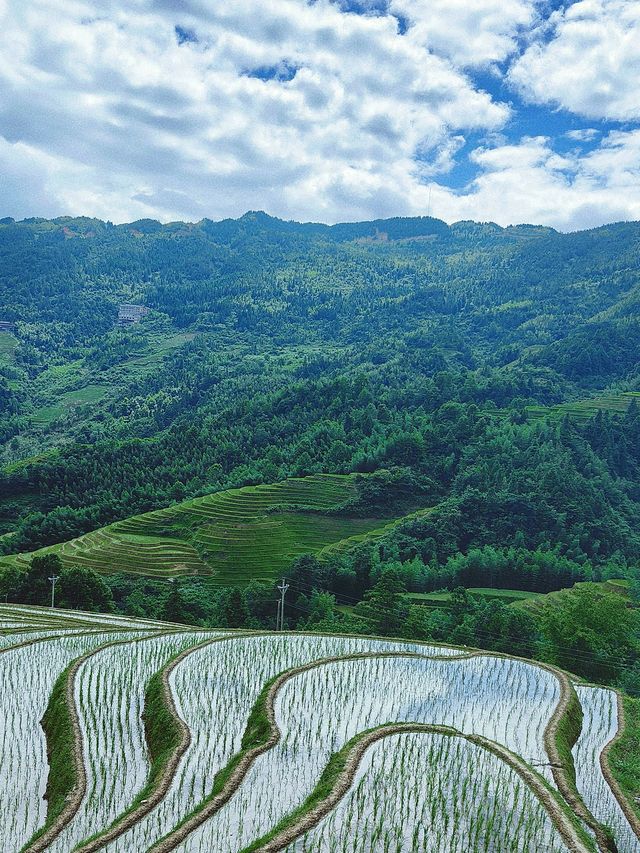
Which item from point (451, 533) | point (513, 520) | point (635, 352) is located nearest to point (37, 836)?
point (451, 533)

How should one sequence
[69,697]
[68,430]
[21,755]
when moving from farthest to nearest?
[68,430] < [69,697] < [21,755]

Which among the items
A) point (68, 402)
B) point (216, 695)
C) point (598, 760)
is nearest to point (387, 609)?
point (216, 695)

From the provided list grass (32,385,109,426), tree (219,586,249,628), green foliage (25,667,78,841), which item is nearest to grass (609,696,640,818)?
green foliage (25,667,78,841)

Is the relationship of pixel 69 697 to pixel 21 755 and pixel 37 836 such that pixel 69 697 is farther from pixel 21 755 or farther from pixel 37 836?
pixel 37 836

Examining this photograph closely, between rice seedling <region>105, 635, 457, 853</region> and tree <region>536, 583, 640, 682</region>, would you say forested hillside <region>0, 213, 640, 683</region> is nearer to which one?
tree <region>536, 583, 640, 682</region>

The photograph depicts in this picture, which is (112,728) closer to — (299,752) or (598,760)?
(299,752)
